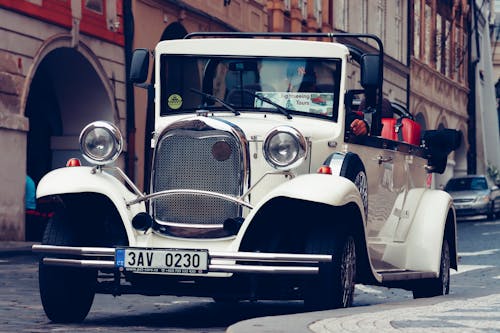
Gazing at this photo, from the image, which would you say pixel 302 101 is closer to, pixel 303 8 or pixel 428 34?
pixel 303 8

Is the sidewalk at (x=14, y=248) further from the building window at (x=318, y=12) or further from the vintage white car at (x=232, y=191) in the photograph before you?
the building window at (x=318, y=12)

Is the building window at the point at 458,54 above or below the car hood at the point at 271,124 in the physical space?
above

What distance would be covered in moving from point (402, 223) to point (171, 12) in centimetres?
1814

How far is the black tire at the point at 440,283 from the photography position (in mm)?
12398

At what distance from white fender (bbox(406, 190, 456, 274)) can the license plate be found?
305 centimetres

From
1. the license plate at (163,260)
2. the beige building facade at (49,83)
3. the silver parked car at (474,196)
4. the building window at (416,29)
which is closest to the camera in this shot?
the license plate at (163,260)

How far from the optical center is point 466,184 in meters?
45.7

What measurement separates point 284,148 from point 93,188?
4.20 ft

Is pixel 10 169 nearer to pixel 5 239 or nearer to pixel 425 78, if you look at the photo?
pixel 5 239

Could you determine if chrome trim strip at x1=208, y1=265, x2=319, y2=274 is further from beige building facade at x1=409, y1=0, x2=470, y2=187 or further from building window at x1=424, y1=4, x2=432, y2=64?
building window at x1=424, y1=4, x2=432, y2=64

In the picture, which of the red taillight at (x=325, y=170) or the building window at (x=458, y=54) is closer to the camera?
the red taillight at (x=325, y=170)

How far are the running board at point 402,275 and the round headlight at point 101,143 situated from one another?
2.28 metres

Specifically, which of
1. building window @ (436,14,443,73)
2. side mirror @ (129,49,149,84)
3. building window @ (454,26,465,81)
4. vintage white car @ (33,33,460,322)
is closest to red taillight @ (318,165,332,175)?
vintage white car @ (33,33,460,322)

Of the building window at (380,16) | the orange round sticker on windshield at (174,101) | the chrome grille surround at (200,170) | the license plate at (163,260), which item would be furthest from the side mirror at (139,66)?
the building window at (380,16)
